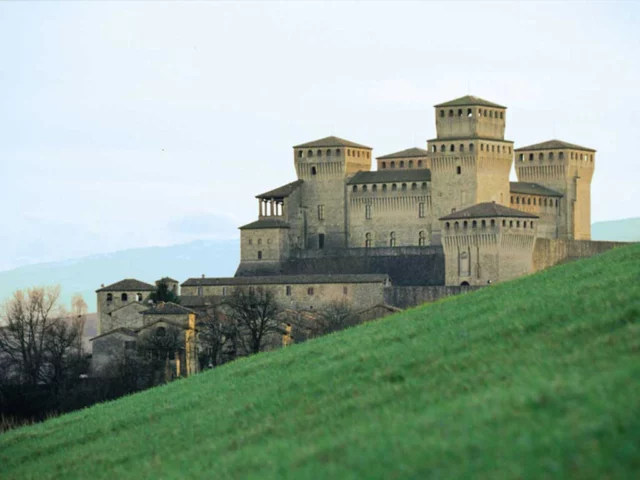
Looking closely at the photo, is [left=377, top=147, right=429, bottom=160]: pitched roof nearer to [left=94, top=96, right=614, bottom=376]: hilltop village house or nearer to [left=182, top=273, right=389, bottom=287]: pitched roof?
[left=94, top=96, right=614, bottom=376]: hilltop village house

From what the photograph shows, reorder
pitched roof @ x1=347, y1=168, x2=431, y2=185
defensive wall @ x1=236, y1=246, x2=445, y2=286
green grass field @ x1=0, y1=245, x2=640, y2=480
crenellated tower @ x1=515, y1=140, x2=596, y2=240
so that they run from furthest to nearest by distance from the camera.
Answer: crenellated tower @ x1=515, y1=140, x2=596, y2=240
pitched roof @ x1=347, y1=168, x2=431, y2=185
defensive wall @ x1=236, y1=246, x2=445, y2=286
green grass field @ x1=0, y1=245, x2=640, y2=480

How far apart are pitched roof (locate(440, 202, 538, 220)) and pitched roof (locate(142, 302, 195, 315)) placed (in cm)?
1438

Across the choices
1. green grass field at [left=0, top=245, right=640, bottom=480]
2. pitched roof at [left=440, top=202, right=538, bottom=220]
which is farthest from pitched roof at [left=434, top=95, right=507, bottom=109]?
green grass field at [left=0, top=245, right=640, bottom=480]

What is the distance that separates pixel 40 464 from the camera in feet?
73.2

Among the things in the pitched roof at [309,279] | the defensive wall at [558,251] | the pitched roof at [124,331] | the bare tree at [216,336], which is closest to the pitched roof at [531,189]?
the defensive wall at [558,251]

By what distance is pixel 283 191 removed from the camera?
3492 inches

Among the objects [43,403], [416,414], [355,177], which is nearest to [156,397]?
[416,414]

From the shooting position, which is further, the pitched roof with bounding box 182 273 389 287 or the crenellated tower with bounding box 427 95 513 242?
the crenellated tower with bounding box 427 95 513 242

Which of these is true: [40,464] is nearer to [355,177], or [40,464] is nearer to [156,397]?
[156,397]

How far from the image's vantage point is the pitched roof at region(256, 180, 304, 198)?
290 ft

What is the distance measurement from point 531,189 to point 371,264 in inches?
427

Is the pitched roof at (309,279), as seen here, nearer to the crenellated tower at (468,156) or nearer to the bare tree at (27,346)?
the crenellated tower at (468,156)

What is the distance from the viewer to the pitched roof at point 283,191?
3479 inches

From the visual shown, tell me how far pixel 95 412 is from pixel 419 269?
54342 millimetres
